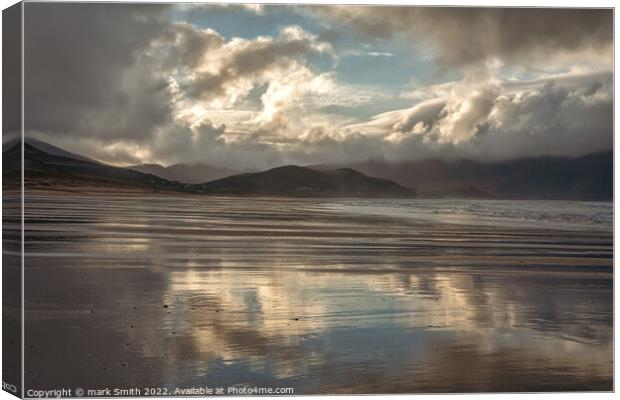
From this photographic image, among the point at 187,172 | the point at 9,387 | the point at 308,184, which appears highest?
the point at 187,172

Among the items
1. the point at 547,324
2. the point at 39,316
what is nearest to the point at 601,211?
the point at 547,324

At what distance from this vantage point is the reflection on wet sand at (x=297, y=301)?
1054cm

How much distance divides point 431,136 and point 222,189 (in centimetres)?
204

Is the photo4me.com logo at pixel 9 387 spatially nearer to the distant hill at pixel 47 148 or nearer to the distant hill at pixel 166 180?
the distant hill at pixel 166 180

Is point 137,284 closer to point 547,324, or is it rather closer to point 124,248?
point 124,248

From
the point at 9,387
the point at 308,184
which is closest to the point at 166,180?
the point at 308,184

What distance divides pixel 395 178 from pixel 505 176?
106 cm

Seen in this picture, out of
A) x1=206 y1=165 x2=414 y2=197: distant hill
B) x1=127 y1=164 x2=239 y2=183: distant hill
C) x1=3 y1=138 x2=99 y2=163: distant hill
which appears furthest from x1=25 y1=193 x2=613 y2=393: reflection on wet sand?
x1=3 y1=138 x2=99 y2=163: distant hill

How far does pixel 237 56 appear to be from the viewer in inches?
441

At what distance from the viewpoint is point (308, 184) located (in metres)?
11.3

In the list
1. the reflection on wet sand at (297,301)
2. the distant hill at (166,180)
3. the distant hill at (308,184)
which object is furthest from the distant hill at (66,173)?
the distant hill at (308,184)

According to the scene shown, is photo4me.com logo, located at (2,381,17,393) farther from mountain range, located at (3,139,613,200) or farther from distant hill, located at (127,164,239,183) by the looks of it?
distant hill, located at (127,164,239,183)

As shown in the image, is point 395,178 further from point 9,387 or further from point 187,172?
point 9,387

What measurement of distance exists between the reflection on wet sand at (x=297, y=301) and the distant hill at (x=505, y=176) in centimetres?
38
